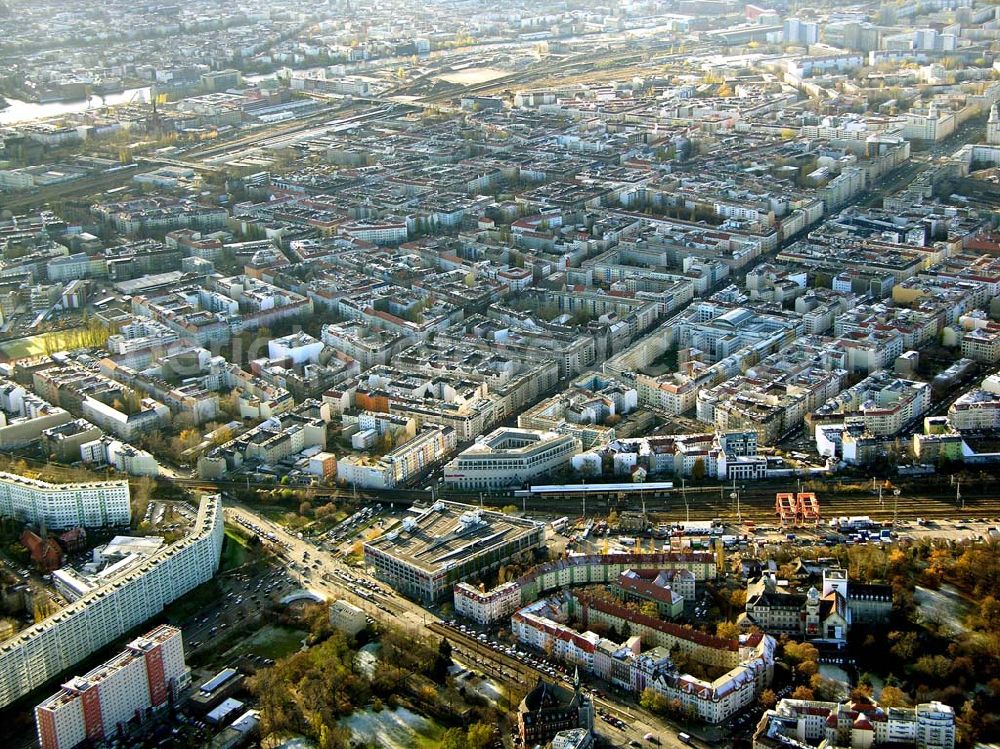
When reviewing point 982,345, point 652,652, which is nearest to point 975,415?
point 982,345

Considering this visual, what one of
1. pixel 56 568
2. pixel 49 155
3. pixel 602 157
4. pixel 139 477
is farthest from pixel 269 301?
pixel 49 155

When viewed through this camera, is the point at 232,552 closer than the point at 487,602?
No

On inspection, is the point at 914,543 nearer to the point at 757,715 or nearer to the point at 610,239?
the point at 757,715

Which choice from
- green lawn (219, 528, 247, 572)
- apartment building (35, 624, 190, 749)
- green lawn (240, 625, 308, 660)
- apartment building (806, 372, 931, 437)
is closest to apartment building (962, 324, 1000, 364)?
apartment building (806, 372, 931, 437)

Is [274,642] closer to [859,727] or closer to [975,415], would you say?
[859,727]

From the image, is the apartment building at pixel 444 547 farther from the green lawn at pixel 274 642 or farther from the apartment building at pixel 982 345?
the apartment building at pixel 982 345

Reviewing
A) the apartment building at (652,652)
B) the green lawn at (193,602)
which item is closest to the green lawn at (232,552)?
the green lawn at (193,602)
